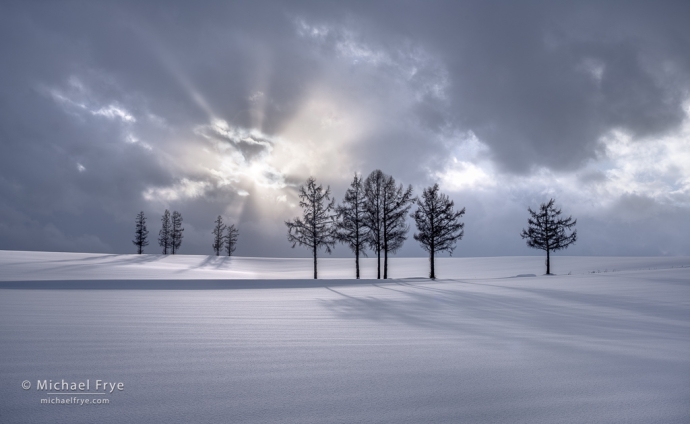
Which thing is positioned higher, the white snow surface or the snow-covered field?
the snow-covered field

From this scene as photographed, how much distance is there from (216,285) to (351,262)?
1214 inches

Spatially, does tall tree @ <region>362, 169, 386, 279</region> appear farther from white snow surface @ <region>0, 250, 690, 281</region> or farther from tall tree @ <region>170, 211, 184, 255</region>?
tall tree @ <region>170, 211, 184, 255</region>

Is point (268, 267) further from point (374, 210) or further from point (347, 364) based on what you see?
point (347, 364)

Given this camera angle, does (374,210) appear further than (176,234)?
No

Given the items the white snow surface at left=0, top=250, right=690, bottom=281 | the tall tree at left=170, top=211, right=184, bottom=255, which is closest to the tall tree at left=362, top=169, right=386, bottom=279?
the white snow surface at left=0, top=250, right=690, bottom=281

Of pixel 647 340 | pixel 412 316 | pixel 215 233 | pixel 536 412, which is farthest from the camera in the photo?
pixel 215 233

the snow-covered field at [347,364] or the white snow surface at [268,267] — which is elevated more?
the snow-covered field at [347,364]

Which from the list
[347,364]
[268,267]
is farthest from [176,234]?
[347,364]

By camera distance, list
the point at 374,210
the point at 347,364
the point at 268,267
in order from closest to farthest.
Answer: the point at 347,364 < the point at 374,210 < the point at 268,267

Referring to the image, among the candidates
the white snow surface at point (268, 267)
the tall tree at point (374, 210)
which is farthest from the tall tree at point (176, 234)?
the tall tree at point (374, 210)

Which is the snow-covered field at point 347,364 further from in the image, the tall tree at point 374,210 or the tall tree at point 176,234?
the tall tree at point 176,234

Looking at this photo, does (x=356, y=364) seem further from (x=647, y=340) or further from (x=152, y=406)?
(x=647, y=340)

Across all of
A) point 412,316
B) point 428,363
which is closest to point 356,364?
point 428,363

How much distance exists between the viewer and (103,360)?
4.19 m
